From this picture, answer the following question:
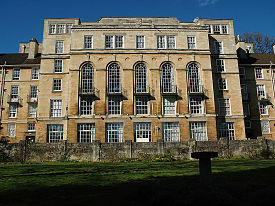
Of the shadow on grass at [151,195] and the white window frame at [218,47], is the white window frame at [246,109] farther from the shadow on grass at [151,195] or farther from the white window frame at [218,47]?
the shadow on grass at [151,195]

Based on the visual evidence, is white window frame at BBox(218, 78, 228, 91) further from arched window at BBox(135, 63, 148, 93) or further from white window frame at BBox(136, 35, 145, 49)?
white window frame at BBox(136, 35, 145, 49)

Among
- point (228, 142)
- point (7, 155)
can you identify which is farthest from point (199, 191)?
point (7, 155)

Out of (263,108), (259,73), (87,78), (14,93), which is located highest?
(259,73)

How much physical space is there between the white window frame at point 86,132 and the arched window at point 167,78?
36.1 ft

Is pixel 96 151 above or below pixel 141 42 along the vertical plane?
below

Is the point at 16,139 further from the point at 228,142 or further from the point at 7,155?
the point at 228,142

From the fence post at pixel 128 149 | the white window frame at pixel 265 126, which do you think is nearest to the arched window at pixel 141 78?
the fence post at pixel 128 149

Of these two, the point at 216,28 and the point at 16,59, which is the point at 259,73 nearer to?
the point at 216,28

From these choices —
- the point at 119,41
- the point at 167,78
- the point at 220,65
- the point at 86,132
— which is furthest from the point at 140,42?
the point at 86,132

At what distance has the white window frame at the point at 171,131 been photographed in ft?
108

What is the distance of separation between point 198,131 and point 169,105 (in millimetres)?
5185

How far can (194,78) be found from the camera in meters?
35.3

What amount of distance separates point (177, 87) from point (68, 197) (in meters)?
28.1

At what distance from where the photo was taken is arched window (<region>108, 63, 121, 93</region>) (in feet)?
112
